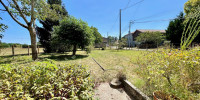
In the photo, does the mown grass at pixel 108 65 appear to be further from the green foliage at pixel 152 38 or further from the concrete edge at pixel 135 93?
the green foliage at pixel 152 38

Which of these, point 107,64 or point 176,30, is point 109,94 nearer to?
point 107,64

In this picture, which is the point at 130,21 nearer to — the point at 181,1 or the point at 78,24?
the point at 181,1

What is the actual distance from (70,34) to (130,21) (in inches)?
585

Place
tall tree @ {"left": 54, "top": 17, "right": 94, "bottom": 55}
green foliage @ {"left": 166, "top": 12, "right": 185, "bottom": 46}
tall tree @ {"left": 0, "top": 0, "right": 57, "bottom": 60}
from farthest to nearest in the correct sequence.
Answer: green foliage @ {"left": 166, "top": 12, "right": 185, "bottom": 46} < tall tree @ {"left": 54, "top": 17, "right": 94, "bottom": 55} < tall tree @ {"left": 0, "top": 0, "right": 57, "bottom": 60}

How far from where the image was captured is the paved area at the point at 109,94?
2.03m

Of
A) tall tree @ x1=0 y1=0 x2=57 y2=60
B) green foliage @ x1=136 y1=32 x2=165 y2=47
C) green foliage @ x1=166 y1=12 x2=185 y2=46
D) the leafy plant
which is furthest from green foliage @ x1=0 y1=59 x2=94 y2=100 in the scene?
green foliage @ x1=136 y1=32 x2=165 y2=47

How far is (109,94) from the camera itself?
7.16 ft

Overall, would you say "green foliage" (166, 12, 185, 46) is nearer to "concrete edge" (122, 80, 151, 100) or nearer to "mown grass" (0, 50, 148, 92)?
"mown grass" (0, 50, 148, 92)

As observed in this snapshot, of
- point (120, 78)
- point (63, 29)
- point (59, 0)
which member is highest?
point (59, 0)

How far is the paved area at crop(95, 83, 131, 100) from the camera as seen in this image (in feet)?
6.67

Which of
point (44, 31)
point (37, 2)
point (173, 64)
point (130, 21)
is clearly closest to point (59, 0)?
point (44, 31)

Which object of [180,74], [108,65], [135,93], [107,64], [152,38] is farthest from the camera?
[152,38]

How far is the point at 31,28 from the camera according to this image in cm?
570

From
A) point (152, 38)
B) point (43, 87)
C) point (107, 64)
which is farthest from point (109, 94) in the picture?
point (152, 38)
